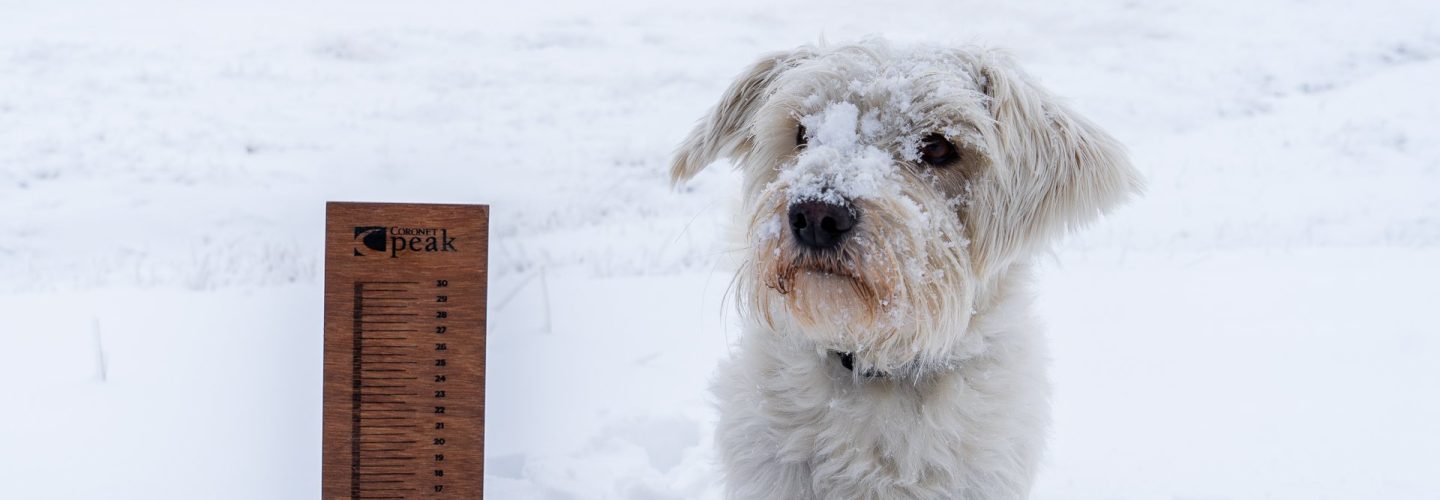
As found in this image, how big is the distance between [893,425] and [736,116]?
3.88 ft

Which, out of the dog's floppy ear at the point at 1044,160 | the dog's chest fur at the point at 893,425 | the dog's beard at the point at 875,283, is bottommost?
the dog's chest fur at the point at 893,425

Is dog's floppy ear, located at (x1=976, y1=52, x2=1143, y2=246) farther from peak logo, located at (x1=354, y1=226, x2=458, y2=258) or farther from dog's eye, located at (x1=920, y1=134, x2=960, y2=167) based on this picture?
peak logo, located at (x1=354, y1=226, x2=458, y2=258)

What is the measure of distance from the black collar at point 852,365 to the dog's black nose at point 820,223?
58 cm

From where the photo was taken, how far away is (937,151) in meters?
2.64

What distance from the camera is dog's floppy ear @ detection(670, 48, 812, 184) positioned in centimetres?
310

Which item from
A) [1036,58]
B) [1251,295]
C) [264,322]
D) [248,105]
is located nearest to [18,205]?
[248,105]

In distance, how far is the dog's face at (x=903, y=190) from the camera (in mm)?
2422

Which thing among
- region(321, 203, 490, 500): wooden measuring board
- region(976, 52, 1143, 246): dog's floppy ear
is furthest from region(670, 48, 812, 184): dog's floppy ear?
region(321, 203, 490, 500): wooden measuring board

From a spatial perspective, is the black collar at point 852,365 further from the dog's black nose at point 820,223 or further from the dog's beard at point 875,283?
the dog's black nose at point 820,223

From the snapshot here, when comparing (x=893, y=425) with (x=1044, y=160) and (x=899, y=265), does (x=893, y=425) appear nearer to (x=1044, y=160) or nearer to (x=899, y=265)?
(x=899, y=265)

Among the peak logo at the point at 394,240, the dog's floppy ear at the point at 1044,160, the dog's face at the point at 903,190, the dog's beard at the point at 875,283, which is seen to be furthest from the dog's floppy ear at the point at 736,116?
the peak logo at the point at 394,240

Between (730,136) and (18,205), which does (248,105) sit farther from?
(730,136)

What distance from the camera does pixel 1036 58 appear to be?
47.9 ft

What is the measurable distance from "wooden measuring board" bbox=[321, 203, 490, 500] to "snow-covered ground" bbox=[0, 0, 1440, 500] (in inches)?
39.3
